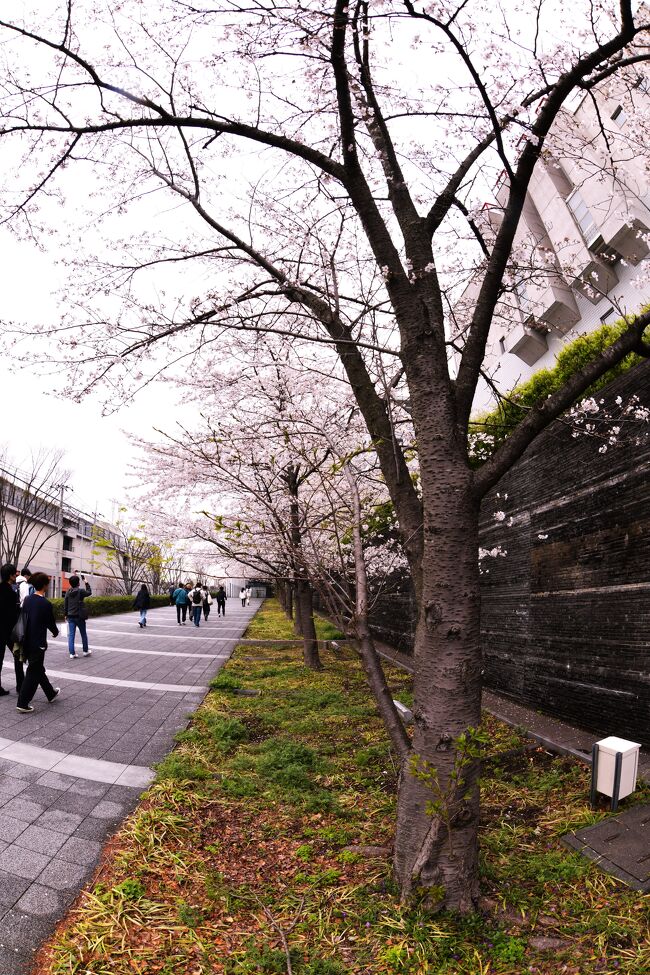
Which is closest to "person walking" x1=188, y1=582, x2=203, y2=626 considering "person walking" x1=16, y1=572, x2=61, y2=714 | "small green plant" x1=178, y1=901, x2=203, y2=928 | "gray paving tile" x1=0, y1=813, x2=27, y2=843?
"person walking" x1=16, y1=572, x2=61, y2=714

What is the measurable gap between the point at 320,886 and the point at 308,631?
25.6 feet

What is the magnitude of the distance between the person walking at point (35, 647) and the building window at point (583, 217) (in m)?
16.5

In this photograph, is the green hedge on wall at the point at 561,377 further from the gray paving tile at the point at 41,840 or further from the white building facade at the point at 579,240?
the gray paving tile at the point at 41,840

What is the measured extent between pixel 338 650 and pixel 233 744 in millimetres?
7855

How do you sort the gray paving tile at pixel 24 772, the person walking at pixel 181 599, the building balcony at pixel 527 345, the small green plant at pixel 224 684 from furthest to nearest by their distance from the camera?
the person walking at pixel 181 599, the building balcony at pixel 527 345, the small green plant at pixel 224 684, the gray paving tile at pixel 24 772

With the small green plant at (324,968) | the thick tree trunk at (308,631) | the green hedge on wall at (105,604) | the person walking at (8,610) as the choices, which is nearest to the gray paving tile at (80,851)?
the small green plant at (324,968)

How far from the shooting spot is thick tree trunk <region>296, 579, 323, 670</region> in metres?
10.6

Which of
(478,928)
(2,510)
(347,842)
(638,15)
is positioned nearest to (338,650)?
(347,842)

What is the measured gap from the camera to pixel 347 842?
388 cm

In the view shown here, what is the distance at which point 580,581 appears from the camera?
6.05 meters

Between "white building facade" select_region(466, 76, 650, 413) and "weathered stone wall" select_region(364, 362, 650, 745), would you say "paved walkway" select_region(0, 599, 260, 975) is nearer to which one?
"weathered stone wall" select_region(364, 362, 650, 745)

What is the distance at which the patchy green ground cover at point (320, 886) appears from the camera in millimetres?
2713

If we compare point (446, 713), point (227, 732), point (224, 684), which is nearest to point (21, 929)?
point (446, 713)

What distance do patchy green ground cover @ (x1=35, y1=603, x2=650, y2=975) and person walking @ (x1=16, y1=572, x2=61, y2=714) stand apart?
2.19m
